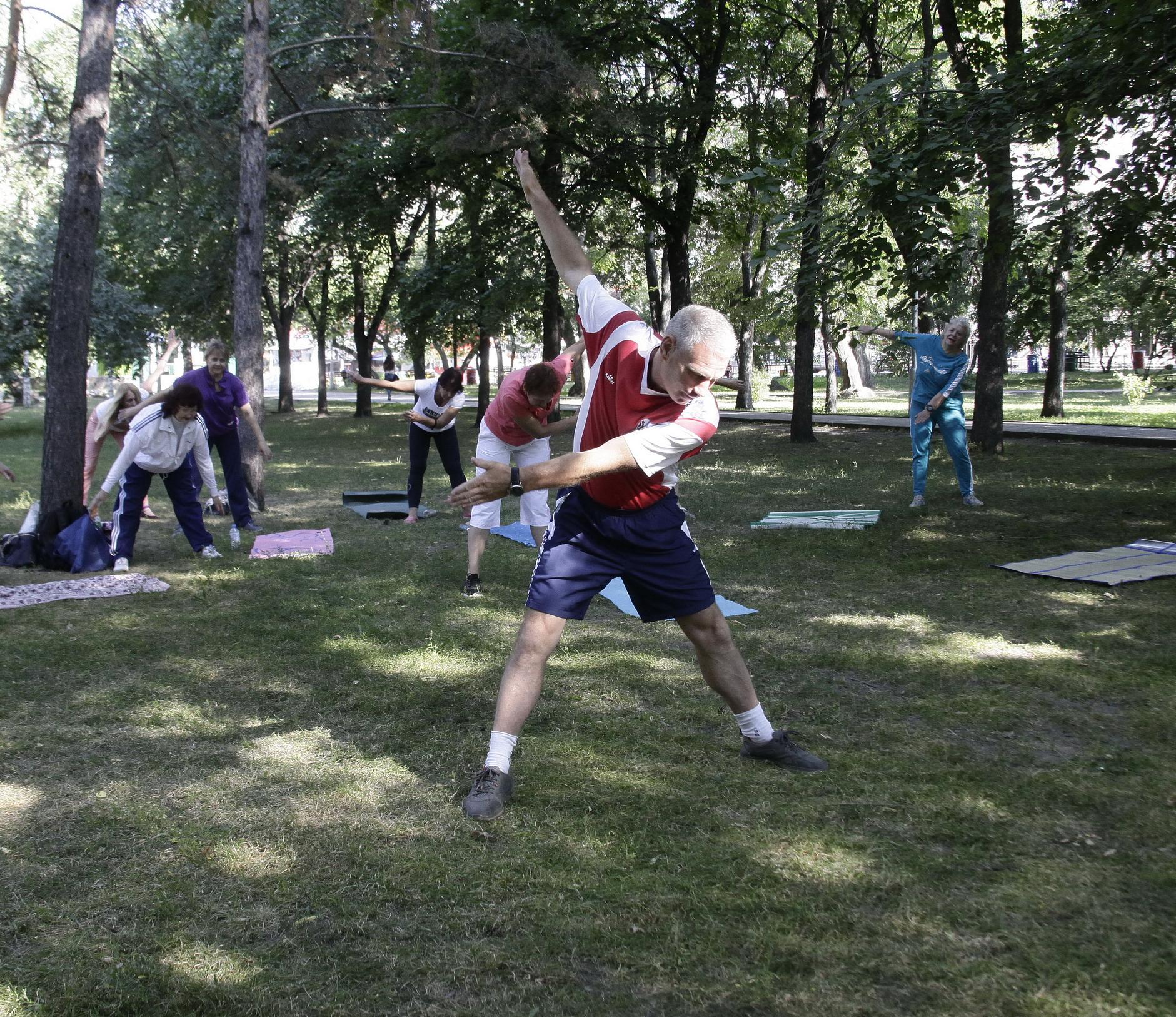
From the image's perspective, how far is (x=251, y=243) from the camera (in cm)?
1219

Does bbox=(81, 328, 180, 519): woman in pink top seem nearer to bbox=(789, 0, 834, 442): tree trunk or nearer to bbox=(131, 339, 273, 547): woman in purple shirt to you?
bbox=(131, 339, 273, 547): woman in purple shirt

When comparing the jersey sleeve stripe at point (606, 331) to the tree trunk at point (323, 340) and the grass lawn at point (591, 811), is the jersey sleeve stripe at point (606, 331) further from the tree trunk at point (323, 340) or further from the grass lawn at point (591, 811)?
the tree trunk at point (323, 340)

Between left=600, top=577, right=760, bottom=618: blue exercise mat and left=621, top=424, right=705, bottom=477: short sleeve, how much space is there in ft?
9.37

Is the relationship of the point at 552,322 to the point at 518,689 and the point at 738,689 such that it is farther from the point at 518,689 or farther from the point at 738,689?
the point at 518,689

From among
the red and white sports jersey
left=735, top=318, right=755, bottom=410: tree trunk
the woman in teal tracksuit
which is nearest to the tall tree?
the woman in teal tracksuit

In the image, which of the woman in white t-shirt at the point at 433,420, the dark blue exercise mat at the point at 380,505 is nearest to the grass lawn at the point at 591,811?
the woman in white t-shirt at the point at 433,420

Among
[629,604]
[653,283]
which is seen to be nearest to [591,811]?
[629,604]

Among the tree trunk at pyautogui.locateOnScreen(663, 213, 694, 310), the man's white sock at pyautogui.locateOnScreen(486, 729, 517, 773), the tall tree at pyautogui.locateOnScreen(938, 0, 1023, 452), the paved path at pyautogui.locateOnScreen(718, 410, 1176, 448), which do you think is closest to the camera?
the man's white sock at pyautogui.locateOnScreen(486, 729, 517, 773)

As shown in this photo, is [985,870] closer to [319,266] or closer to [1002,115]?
[1002,115]

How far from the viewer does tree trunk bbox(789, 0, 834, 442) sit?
348 inches

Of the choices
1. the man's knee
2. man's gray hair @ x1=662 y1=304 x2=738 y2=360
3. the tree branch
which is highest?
the tree branch

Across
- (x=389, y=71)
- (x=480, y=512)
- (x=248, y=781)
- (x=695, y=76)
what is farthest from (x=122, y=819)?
(x=695, y=76)

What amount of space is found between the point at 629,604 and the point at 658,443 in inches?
140

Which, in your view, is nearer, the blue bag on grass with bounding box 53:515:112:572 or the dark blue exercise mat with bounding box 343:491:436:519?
the blue bag on grass with bounding box 53:515:112:572
